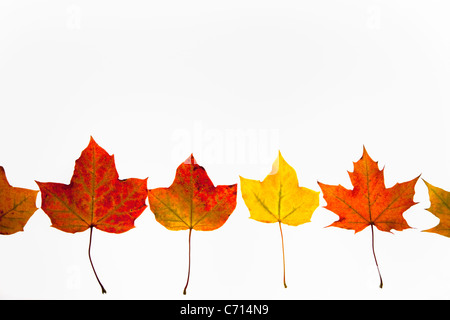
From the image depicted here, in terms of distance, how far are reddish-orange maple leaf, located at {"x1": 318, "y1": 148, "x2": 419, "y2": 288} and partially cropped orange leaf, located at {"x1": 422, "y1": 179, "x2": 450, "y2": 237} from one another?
0.13 feet

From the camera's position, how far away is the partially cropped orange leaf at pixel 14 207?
49 centimetres

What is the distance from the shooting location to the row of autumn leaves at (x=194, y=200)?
0.47m

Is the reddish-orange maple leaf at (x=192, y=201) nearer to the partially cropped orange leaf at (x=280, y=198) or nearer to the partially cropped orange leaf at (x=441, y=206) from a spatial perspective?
the partially cropped orange leaf at (x=280, y=198)

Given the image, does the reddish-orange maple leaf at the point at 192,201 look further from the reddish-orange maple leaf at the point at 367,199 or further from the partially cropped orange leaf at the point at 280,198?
the reddish-orange maple leaf at the point at 367,199

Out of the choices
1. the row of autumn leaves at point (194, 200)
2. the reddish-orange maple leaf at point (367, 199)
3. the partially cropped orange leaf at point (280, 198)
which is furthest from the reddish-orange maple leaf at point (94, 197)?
the reddish-orange maple leaf at point (367, 199)

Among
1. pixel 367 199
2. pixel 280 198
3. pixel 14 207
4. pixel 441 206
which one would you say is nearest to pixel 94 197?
pixel 14 207

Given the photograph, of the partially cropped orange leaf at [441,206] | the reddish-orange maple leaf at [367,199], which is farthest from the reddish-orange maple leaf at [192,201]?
the partially cropped orange leaf at [441,206]

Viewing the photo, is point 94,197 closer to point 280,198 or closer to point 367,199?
point 280,198

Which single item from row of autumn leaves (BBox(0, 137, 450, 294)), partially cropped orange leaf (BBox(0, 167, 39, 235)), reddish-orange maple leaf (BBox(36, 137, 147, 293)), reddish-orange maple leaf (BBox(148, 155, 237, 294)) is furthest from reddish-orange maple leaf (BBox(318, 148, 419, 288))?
partially cropped orange leaf (BBox(0, 167, 39, 235))

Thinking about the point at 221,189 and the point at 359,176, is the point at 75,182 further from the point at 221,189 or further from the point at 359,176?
the point at 359,176
